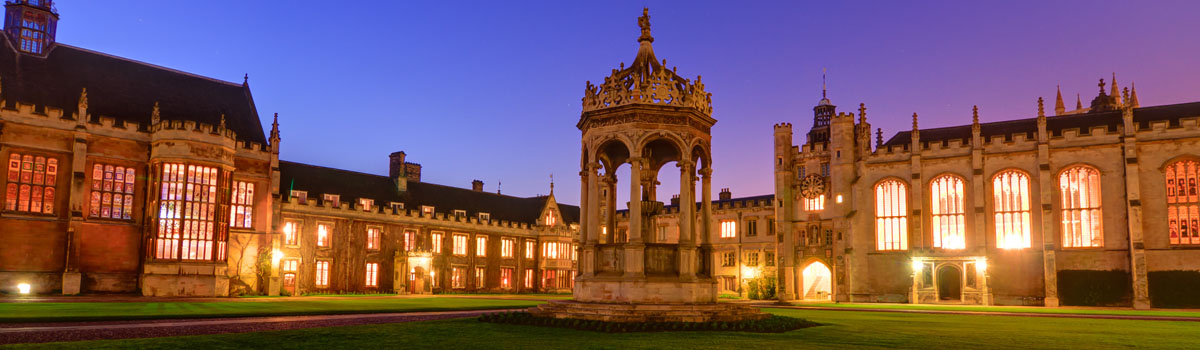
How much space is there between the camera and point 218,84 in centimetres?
5178

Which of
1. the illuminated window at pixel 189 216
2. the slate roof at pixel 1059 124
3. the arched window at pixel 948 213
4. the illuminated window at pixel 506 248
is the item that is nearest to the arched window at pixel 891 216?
the arched window at pixel 948 213

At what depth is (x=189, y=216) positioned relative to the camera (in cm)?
4147

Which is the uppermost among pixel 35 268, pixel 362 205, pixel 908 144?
pixel 908 144

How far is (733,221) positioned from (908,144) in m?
20.5

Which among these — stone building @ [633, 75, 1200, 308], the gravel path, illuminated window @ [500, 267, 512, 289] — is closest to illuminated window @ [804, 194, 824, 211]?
stone building @ [633, 75, 1200, 308]

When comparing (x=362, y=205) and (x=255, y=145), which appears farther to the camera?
(x=362, y=205)

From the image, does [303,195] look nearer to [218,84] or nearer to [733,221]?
[218,84]

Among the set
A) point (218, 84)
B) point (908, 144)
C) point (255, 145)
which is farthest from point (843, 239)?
point (218, 84)

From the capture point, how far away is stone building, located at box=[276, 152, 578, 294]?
52500mm

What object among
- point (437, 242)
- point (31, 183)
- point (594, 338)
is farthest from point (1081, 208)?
point (31, 183)

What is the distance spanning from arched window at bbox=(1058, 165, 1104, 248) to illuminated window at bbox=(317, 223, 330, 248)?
152ft

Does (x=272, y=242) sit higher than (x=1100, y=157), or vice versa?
(x=1100, y=157)

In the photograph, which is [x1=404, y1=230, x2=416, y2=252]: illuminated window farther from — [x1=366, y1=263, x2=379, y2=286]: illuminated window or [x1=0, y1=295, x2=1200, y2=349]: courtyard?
[x1=0, y1=295, x2=1200, y2=349]: courtyard

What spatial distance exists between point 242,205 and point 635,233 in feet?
110
